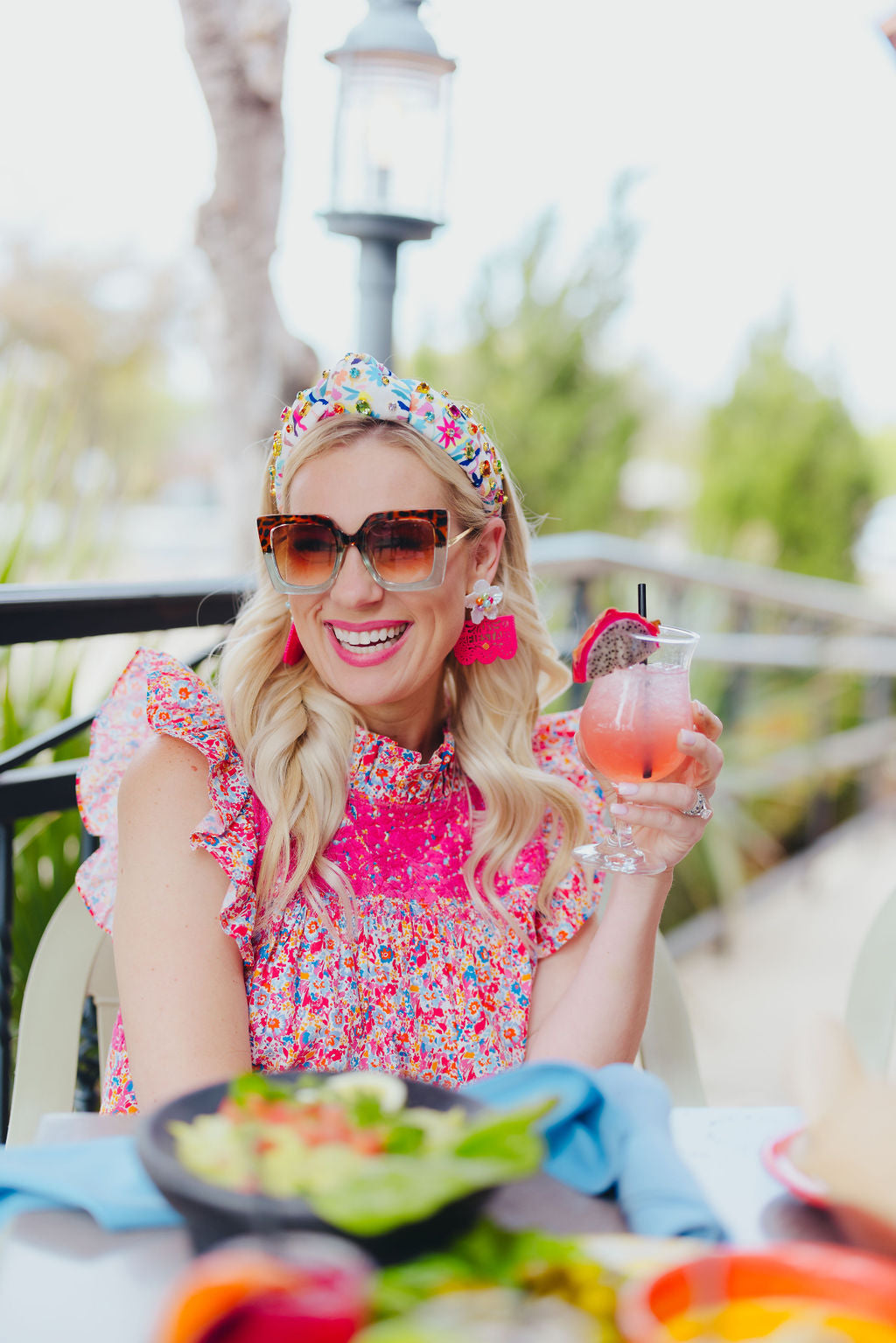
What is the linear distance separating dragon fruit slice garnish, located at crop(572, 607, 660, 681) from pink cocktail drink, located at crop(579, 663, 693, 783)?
3 centimetres

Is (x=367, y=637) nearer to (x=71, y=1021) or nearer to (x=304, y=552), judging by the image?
(x=304, y=552)

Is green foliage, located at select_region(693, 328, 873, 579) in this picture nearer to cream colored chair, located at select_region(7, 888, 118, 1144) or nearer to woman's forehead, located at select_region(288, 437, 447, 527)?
woman's forehead, located at select_region(288, 437, 447, 527)

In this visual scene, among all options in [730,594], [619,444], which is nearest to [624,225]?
[619,444]

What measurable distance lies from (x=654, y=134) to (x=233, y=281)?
1198cm

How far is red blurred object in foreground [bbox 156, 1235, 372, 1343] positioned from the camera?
596 mm

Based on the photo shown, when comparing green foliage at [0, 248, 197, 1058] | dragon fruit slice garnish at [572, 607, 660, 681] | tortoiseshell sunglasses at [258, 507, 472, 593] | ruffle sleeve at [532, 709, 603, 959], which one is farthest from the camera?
green foliage at [0, 248, 197, 1058]

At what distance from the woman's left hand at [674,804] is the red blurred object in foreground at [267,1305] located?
3.15ft

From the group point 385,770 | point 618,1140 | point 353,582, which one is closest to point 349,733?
point 385,770

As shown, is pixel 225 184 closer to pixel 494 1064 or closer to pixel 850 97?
pixel 494 1064

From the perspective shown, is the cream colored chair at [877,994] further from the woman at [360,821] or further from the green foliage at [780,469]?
the green foliage at [780,469]

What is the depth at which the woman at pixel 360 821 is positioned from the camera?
1474 millimetres

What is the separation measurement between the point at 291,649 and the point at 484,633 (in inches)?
11.8

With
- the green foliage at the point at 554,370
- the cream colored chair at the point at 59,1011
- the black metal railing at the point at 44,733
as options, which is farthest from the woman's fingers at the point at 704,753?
the green foliage at the point at 554,370

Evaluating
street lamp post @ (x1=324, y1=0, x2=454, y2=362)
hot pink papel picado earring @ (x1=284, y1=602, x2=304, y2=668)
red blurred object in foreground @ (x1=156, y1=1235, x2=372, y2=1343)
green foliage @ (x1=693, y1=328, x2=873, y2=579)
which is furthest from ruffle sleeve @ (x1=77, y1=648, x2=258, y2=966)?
green foliage @ (x1=693, y1=328, x2=873, y2=579)
